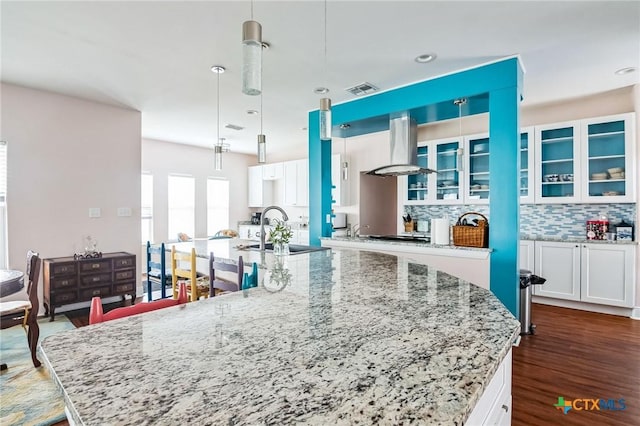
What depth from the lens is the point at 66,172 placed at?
13.4 ft

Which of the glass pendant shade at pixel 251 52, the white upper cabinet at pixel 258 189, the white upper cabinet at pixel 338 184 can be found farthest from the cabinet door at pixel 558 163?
the white upper cabinet at pixel 258 189

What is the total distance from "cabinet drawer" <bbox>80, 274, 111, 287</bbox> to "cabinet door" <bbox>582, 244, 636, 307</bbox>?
5.71 m

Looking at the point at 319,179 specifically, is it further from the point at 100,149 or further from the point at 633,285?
the point at 633,285

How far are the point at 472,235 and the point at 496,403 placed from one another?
7.72 feet

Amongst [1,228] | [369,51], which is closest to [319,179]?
[369,51]

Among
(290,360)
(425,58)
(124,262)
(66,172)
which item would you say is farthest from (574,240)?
(66,172)

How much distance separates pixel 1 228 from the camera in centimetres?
373

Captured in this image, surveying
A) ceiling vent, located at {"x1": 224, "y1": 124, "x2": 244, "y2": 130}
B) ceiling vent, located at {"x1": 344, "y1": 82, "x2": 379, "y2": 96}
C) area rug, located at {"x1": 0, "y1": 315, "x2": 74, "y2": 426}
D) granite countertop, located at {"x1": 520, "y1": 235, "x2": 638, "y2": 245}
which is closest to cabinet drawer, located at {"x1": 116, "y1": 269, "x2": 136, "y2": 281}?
area rug, located at {"x1": 0, "y1": 315, "x2": 74, "y2": 426}

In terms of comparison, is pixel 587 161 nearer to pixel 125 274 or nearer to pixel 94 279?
pixel 125 274

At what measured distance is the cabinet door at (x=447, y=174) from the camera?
16.3ft

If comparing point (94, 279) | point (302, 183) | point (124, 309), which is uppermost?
point (302, 183)

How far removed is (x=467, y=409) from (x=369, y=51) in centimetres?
290

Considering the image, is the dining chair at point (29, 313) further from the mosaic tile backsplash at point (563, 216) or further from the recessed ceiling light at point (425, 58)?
the mosaic tile backsplash at point (563, 216)

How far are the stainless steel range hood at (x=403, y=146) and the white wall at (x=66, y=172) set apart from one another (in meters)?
3.47
